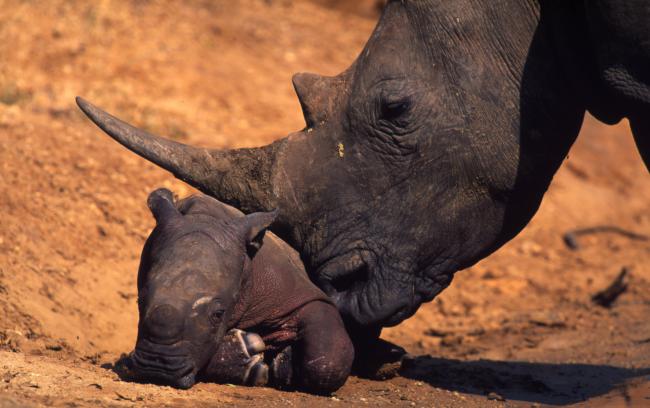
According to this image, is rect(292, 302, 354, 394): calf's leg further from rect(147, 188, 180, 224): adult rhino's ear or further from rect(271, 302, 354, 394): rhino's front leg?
rect(147, 188, 180, 224): adult rhino's ear

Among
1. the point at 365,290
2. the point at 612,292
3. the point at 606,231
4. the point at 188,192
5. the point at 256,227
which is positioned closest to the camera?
the point at 256,227

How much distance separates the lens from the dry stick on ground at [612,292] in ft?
24.9

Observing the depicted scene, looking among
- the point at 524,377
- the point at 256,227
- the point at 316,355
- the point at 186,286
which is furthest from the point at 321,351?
the point at 524,377

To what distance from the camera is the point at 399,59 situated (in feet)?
16.2

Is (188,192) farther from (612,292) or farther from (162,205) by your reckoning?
(162,205)

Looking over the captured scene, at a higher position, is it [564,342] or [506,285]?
[506,285]

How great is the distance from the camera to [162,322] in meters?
4.24

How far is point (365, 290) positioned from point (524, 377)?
1.18 m

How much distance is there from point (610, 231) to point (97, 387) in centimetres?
654

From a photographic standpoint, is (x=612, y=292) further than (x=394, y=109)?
Yes

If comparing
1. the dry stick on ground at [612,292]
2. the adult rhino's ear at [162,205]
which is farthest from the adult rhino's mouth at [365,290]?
the dry stick on ground at [612,292]

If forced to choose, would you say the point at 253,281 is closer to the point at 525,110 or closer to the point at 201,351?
the point at 201,351

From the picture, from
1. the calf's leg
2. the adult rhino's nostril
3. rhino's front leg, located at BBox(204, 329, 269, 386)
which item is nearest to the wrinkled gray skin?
the calf's leg

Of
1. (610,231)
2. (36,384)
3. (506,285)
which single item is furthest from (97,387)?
(610,231)
